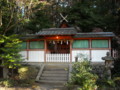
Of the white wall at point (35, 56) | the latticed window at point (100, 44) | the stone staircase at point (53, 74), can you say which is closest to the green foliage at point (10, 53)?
the stone staircase at point (53, 74)

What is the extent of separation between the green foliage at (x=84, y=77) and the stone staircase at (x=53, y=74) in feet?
4.21

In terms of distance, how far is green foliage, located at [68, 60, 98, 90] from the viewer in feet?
24.4

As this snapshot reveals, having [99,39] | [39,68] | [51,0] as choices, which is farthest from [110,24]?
[39,68]

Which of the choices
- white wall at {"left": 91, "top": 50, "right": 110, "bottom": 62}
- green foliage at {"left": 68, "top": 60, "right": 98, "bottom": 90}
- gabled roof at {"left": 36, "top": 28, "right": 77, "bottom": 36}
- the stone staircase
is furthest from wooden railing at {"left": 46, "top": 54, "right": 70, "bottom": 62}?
green foliage at {"left": 68, "top": 60, "right": 98, "bottom": 90}

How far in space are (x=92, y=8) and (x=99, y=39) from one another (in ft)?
28.3

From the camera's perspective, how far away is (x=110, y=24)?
18.4 meters

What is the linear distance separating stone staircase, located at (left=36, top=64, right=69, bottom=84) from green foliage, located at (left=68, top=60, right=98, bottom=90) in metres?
1.28

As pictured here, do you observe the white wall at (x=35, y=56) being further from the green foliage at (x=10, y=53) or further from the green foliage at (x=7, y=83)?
the green foliage at (x=7, y=83)

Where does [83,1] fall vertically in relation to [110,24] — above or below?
above

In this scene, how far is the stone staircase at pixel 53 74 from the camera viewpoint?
9.88 metres

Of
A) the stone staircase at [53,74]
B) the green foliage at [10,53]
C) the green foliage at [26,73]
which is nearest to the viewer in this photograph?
the green foliage at [10,53]

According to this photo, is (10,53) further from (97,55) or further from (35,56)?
(97,55)

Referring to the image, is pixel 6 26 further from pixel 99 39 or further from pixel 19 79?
pixel 99 39

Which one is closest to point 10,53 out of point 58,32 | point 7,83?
point 7,83
